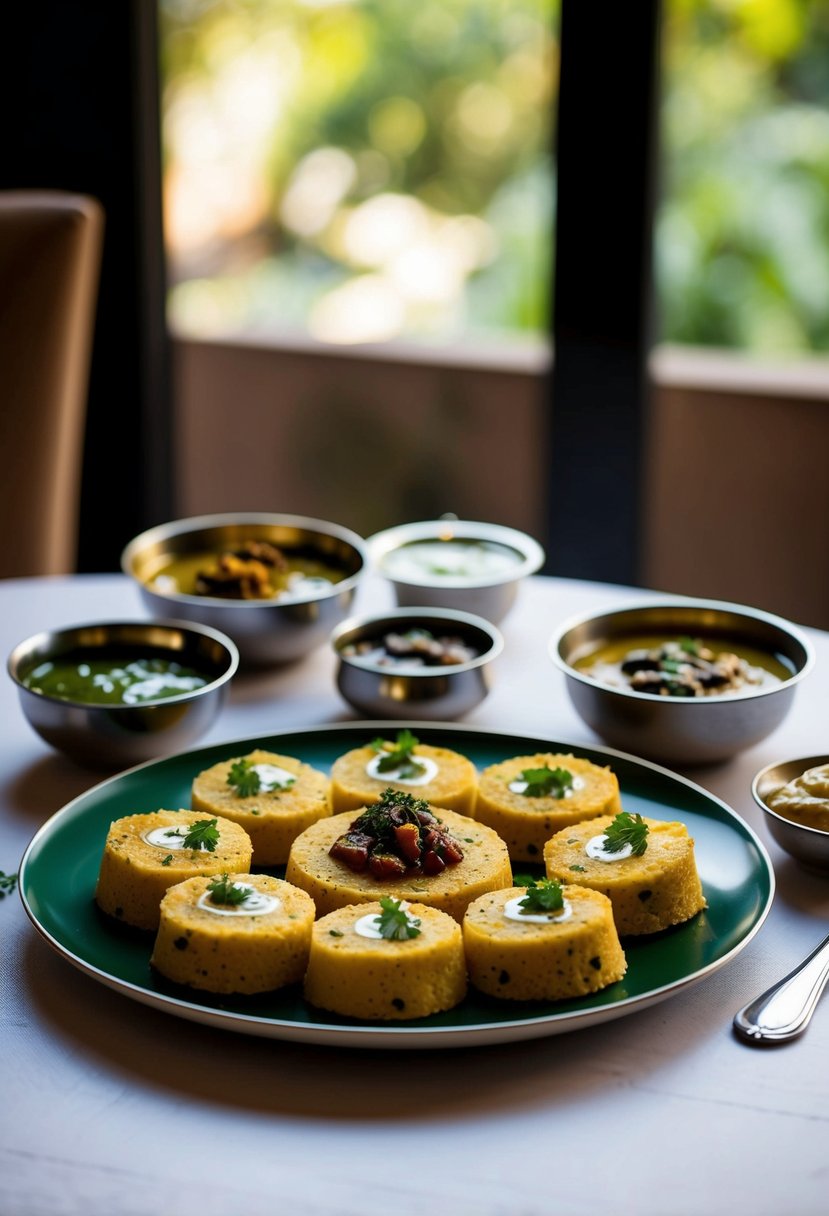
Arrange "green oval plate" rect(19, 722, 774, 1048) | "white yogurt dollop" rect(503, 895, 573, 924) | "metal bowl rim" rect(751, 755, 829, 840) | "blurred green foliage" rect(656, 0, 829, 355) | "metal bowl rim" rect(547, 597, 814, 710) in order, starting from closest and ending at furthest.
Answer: "green oval plate" rect(19, 722, 774, 1048) → "white yogurt dollop" rect(503, 895, 573, 924) → "metal bowl rim" rect(751, 755, 829, 840) → "metal bowl rim" rect(547, 597, 814, 710) → "blurred green foliage" rect(656, 0, 829, 355)

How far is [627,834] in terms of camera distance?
4.68 ft

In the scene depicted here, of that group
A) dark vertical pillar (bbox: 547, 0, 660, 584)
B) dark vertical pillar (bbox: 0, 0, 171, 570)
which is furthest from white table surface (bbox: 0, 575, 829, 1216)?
dark vertical pillar (bbox: 0, 0, 171, 570)

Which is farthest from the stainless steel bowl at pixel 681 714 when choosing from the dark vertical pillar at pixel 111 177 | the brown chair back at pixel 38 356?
the dark vertical pillar at pixel 111 177

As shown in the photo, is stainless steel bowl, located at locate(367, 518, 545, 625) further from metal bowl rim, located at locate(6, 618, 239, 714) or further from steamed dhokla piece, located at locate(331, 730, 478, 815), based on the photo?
steamed dhokla piece, located at locate(331, 730, 478, 815)

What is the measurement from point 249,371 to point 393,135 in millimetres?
3477

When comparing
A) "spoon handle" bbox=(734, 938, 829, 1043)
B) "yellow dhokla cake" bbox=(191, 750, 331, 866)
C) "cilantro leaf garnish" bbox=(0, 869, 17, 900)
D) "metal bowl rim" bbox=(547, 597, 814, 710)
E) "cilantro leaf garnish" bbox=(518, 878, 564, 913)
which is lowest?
"cilantro leaf garnish" bbox=(0, 869, 17, 900)

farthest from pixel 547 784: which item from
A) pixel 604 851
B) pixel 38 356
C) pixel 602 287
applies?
pixel 602 287

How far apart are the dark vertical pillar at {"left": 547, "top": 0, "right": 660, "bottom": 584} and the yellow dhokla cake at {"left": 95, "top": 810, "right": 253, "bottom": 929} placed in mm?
2668

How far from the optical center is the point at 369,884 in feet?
4.53

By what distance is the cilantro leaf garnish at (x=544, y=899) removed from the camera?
4.23 ft

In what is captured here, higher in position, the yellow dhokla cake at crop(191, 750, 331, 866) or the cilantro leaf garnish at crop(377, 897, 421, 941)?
the cilantro leaf garnish at crop(377, 897, 421, 941)

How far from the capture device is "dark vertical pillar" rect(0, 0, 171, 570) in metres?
4.38

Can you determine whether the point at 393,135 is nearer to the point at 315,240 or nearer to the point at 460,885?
the point at 315,240

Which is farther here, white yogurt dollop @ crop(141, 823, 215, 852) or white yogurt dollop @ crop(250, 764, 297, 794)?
white yogurt dollop @ crop(250, 764, 297, 794)
